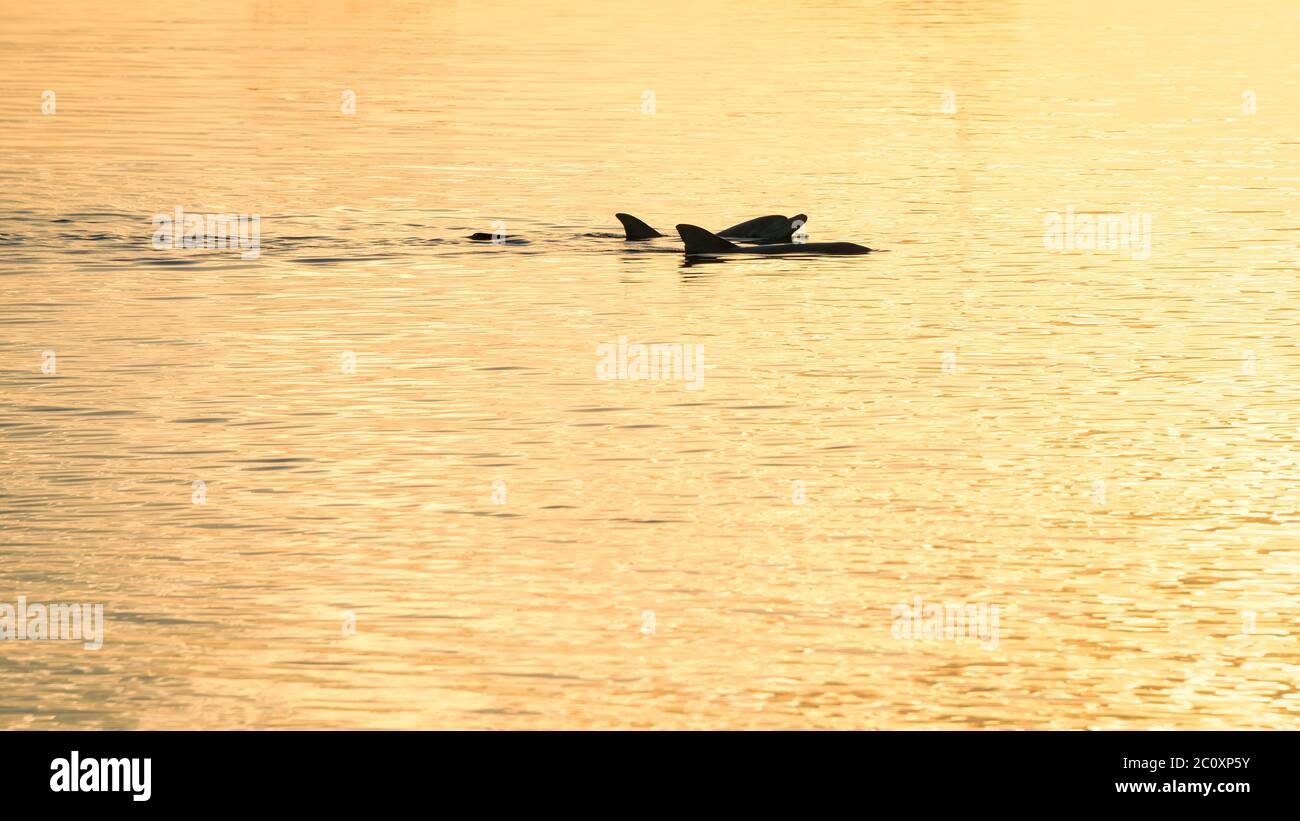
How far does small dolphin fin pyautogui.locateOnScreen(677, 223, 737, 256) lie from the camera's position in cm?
3281

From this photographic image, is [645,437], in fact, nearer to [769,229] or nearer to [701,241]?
[701,241]

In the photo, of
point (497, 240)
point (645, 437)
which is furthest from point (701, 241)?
point (645, 437)

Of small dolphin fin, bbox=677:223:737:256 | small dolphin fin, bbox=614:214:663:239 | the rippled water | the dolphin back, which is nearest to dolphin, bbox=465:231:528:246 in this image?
the rippled water

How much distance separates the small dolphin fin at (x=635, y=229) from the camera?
34.1m

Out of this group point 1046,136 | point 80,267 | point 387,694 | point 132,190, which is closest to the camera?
point 387,694

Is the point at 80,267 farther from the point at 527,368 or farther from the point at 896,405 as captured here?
the point at 896,405

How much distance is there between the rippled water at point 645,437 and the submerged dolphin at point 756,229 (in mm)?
336

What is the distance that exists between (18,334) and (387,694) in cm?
1408

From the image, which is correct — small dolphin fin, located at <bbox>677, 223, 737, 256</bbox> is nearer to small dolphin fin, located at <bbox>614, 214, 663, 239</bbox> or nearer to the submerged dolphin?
the submerged dolphin

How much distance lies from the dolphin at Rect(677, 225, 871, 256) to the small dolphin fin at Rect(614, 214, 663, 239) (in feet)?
2.55

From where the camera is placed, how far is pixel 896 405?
2250cm

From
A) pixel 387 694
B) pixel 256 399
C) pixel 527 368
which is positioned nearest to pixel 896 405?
pixel 527 368

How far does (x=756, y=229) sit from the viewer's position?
34250 millimetres

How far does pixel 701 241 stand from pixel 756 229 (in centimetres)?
144
